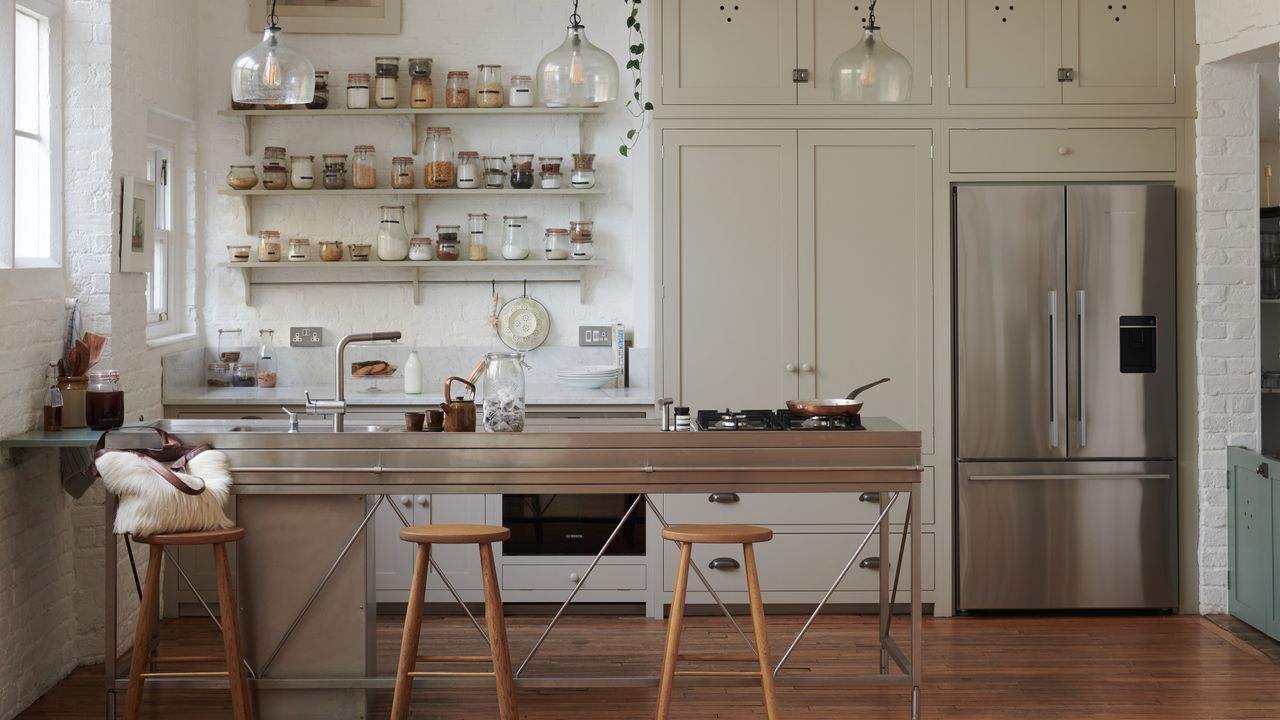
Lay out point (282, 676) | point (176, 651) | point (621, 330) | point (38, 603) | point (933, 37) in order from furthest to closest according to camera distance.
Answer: point (621, 330), point (933, 37), point (176, 651), point (38, 603), point (282, 676)

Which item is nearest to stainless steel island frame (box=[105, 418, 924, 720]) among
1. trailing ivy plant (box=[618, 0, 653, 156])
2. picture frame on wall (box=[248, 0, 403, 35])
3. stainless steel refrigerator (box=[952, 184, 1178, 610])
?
stainless steel refrigerator (box=[952, 184, 1178, 610])

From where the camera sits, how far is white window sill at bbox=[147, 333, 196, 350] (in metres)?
5.34

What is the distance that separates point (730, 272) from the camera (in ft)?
17.4

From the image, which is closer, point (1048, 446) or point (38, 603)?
point (38, 603)

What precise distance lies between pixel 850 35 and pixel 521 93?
156 centimetres

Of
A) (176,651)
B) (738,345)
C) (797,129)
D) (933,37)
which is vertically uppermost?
(933,37)

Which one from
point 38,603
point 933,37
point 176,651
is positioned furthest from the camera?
point 933,37

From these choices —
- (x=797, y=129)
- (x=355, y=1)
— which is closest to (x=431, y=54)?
(x=355, y=1)

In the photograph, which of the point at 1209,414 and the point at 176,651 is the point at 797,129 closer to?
the point at 1209,414

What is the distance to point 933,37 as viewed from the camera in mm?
5234

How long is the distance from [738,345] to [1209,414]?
207cm

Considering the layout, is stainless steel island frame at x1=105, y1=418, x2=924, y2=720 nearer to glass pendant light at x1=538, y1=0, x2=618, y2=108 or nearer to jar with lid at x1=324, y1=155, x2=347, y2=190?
glass pendant light at x1=538, y1=0, x2=618, y2=108

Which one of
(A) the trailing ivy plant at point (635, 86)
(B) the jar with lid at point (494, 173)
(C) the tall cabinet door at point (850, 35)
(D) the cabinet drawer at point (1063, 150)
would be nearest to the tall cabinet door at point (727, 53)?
(C) the tall cabinet door at point (850, 35)

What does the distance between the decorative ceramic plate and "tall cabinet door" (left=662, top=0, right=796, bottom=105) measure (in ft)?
4.24
